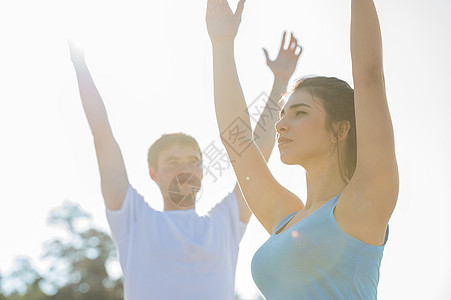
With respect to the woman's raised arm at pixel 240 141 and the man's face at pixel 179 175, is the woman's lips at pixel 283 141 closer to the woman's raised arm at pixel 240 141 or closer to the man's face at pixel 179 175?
the woman's raised arm at pixel 240 141

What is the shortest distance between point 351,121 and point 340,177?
27 cm

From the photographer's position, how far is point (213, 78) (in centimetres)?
297

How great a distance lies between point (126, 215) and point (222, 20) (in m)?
1.69

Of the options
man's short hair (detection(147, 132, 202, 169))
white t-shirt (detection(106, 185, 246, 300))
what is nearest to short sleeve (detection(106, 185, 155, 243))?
white t-shirt (detection(106, 185, 246, 300))

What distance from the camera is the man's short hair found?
4598mm

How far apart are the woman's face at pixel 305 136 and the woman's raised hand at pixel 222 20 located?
71 centimetres

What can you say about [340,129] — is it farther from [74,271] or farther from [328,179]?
[74,271]

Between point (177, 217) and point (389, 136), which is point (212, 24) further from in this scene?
point (177, 217)

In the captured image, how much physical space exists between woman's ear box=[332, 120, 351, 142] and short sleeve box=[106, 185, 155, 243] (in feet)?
6.53

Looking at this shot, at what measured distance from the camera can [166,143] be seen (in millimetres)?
4609

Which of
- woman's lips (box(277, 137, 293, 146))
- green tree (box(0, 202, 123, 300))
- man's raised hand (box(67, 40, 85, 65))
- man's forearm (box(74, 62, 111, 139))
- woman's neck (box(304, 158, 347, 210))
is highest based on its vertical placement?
man's raised hand (box(67, 40, 85, 65))

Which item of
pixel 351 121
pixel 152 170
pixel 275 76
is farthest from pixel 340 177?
pixel 152 170

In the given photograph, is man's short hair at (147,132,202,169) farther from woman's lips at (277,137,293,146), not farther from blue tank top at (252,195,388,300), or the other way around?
blue tank top at (252,195,388,300)

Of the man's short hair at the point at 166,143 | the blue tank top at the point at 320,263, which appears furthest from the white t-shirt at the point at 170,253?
the blue tank top at the point at 320,263
